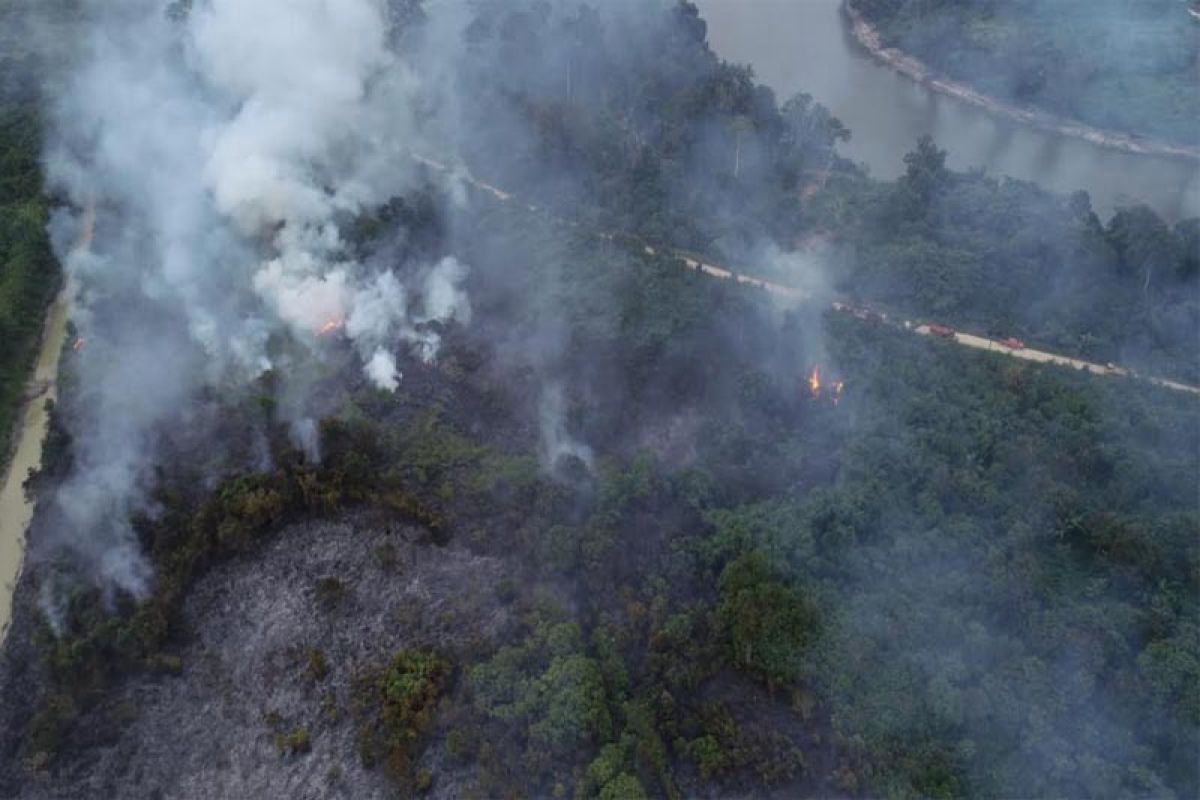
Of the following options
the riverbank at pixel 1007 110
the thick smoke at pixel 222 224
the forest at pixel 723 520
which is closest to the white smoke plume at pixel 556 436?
the forest at pixel 723 520

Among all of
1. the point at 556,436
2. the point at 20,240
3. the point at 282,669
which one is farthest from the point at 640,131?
the point at 282,669

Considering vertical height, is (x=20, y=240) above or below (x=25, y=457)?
above

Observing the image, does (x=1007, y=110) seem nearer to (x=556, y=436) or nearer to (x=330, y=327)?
(x=556, y=436)

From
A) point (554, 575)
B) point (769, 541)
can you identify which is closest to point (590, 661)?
point (554, 575)

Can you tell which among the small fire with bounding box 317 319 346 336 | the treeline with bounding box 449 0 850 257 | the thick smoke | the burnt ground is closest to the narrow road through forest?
the treeline with bounding box 449 0 850 257

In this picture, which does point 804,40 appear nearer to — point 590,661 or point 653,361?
point 653,361

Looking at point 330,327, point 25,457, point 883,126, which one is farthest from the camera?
point 883,126

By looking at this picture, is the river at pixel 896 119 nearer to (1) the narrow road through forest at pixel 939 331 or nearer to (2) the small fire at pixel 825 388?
(1) the narrow road through forest at pixel 939 331
